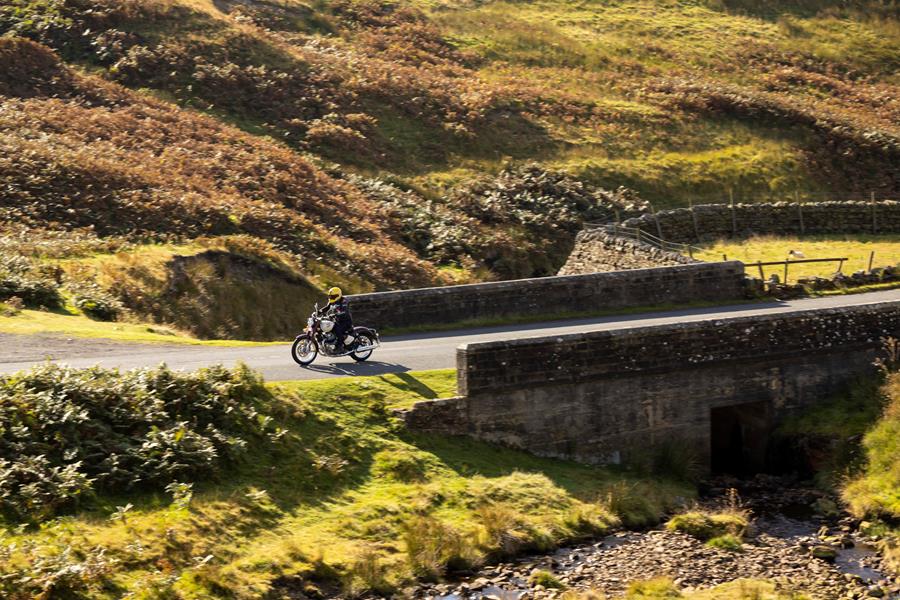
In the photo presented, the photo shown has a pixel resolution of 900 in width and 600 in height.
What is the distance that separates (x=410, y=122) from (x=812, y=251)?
65.6ft

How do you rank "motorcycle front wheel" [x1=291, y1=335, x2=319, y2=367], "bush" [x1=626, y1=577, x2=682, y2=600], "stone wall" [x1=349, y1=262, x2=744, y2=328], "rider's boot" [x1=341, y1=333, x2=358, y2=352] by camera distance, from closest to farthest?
1. "bush" [x1=626, y1=577, x2=682, y2=600]
2. "motorcycle front wheel" [x1=291, y1=335, x2=319, y2=367]
3. "rider's boot" [x1=341, y1=333, x2=358, y2=352]
4. "stone wall" [x1=349, y1=262, x2=744, y2=328]

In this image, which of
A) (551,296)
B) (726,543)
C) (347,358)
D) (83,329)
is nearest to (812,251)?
(551,296)

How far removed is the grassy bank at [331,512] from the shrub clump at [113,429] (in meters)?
0.21

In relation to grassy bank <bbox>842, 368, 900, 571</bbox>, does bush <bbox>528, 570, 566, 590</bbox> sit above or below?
below

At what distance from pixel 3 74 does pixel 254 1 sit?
1944cm

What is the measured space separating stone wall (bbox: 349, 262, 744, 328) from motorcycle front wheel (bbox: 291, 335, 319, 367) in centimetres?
331

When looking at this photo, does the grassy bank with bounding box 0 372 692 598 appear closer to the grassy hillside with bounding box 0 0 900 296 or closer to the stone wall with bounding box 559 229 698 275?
the stone wall with bounding box 559 229 698 275

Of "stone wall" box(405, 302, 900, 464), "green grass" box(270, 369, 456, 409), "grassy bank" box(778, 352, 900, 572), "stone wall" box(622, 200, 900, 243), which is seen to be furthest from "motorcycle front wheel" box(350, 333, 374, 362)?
"stone wall" box(622, 200, 900, 243)

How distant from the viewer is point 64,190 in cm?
3453

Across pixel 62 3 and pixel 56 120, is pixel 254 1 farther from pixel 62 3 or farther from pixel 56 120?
pixel 56 120

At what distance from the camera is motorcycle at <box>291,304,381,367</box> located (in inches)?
854

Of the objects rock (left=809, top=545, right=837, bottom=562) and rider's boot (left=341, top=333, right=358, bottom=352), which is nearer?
rock (left=809, top=545, right=837, bottom=562)

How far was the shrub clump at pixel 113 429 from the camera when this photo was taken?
15805mm

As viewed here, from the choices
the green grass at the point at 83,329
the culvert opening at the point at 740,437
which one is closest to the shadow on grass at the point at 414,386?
the green grass at the point at 83,329
